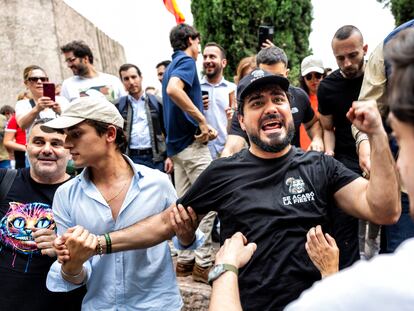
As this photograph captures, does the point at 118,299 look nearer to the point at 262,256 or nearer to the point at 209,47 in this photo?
the point at 262,256

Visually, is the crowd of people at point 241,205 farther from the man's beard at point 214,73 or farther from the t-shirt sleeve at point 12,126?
the t-shirt sleeve at point 12,126

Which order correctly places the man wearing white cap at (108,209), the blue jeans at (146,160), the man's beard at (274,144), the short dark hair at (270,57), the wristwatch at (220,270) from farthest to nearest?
the blue jeans at (146,160) → the short dark hair at (270,57) → the man wearing white cap at (108,209) → the man's beard at (274,144) → the wristwatch at (220,270)

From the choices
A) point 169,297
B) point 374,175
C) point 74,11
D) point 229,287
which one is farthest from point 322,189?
point 74,11

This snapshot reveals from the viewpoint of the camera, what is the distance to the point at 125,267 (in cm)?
260

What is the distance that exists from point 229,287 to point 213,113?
12.3 ft

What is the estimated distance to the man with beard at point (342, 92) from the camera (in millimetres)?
3699

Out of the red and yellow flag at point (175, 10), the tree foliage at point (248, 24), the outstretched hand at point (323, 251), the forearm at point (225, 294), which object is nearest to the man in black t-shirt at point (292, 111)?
the outstretched hand at point (323, 251)

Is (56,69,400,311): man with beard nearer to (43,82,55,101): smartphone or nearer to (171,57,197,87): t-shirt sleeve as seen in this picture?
(171,57,197,87): t-shirt sleeve

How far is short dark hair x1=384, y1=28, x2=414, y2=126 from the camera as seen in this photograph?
0.98m

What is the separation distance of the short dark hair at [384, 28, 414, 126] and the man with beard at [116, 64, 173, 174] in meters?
4.06

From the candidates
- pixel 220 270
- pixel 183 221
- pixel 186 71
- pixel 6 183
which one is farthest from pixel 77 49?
pixel 220 270

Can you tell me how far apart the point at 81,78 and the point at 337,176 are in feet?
13.7

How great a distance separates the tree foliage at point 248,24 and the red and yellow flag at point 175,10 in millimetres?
3522

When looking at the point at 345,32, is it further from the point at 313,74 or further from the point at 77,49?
the point at 77,49
